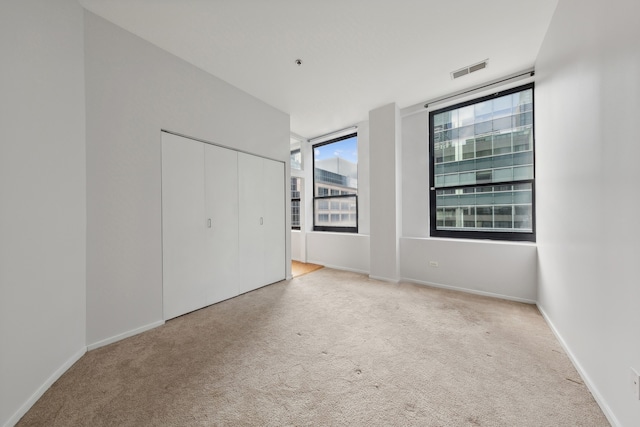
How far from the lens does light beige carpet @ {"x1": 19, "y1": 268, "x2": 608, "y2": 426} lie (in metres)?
1.28

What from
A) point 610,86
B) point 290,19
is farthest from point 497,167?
point 290,19

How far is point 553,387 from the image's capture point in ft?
4.82

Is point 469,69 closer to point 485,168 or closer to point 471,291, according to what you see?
point 485,168

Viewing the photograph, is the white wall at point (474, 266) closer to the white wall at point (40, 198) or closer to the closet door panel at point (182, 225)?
the closet door panel at point (182, 225)

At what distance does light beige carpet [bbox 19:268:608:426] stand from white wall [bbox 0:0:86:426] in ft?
0.96

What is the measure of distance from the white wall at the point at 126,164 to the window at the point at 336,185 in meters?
2.97

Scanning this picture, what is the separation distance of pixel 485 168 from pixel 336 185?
2688 millimetres

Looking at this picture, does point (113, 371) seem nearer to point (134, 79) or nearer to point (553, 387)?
point (134, 79)

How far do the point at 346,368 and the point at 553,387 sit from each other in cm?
134

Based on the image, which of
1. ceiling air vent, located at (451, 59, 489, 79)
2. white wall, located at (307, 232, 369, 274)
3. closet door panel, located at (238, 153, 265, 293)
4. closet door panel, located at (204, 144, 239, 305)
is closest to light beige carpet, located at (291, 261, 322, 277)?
white wall, located at (307, 232, 369, 274)

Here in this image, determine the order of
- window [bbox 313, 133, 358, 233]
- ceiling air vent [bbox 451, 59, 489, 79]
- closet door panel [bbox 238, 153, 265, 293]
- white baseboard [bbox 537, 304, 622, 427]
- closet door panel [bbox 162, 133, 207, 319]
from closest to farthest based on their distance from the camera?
white baseboard [bbox 537, 304, 622, 427]
closet door panel [bbox 162, 133, 207, 319]
ceiling air vent [bbox 451, 59, 489, 79]
closet door panel [bbox 238, 153, 265, 293]
window [bbox 313, 133, 358, 233]

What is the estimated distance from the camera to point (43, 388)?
147cm

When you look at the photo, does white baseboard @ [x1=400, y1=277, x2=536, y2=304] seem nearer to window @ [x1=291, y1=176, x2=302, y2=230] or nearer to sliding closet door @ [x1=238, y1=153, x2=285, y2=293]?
sliding closet door @ [x1=238, y1=153, x2=285, y2=293]

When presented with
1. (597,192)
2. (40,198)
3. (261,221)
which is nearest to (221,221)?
(261,221)
